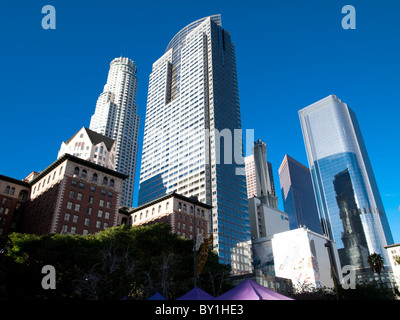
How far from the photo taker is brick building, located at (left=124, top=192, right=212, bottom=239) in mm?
93875

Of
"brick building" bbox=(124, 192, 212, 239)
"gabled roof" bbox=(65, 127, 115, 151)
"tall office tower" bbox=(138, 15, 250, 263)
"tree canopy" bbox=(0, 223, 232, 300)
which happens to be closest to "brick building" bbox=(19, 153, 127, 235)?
"brick building" bbox=(124, 192, 212, 239)

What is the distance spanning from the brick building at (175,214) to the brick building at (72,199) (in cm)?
1834

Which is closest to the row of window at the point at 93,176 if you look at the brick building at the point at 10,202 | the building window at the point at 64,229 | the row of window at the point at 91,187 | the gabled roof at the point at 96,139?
the row of window at the point at 91,187

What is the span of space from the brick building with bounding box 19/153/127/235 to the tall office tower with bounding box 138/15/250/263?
66.1m

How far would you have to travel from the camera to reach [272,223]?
180 m

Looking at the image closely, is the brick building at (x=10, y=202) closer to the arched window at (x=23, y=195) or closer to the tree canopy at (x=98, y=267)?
the arched window at (x=23, y=195)

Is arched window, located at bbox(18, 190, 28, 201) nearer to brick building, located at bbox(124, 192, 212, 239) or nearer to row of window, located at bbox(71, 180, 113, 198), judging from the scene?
row of window, located at bbox(71, 180, 113, 198)

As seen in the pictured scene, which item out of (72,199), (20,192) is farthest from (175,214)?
(20,192)

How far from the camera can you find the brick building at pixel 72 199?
70.0 m

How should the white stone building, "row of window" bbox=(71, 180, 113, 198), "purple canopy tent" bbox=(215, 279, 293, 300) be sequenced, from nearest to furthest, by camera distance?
"purple canopy tent" bbox=(215, 279, 293, 300) < "row of window" bbox=(71, 180, 113, 198) < the white stone building

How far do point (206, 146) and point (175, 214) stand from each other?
72.1 meters

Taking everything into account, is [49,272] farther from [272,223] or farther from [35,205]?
[272,223]
